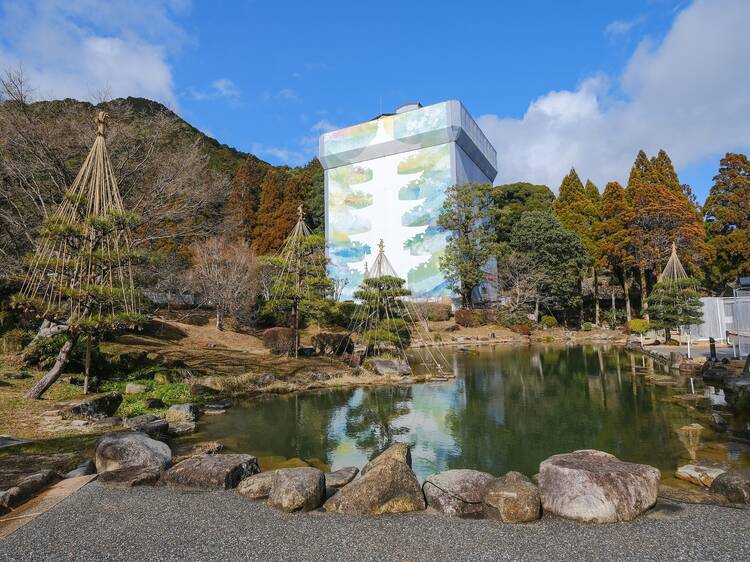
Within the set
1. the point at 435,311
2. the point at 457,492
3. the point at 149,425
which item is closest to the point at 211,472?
the point at 457,492

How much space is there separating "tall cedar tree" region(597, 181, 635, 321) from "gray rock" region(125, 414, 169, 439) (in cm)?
2859

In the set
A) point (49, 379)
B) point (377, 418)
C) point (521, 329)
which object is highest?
point (521, 329)

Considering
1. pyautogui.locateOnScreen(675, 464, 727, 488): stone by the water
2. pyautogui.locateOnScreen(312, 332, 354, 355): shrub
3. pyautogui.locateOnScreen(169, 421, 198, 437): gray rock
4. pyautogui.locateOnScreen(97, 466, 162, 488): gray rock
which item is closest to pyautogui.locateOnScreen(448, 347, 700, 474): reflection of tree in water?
pyautogui.locateOnScreen(675, 464, 727, 488): stone by the water

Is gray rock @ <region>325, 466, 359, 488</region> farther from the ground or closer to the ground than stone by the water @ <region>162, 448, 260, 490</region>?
closer to the ground

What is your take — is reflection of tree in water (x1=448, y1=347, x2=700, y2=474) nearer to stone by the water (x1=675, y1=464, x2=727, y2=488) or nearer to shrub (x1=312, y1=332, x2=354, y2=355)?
stone by the water (x1=675, y1=464, x2=727, y2=488)

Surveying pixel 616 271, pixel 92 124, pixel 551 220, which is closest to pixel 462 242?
pixel 551 220

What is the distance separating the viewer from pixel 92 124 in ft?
45.6

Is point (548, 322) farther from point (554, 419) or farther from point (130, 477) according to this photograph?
point (130, 477)

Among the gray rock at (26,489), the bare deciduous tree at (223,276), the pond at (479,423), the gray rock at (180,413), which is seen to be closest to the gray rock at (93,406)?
the gray rock at (180,413)

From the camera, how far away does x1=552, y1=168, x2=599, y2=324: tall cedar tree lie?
33344 millimetres

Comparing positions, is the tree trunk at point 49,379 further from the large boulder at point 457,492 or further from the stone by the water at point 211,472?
the large boulder at point 457,492

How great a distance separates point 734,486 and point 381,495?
11.9 ft

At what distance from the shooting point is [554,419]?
9.24 meters

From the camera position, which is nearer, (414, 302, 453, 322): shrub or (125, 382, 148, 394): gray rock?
(125, 382, 148, 394): gray rock
